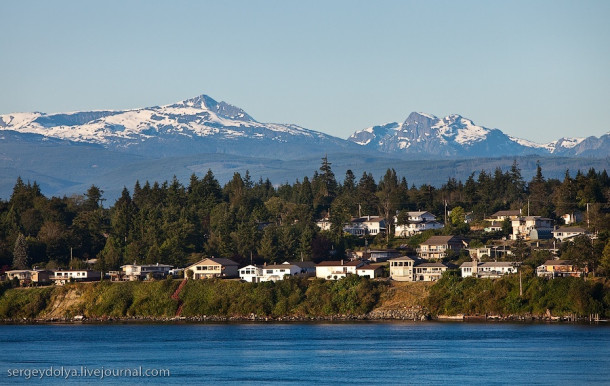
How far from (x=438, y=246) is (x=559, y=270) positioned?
18004 millimetres

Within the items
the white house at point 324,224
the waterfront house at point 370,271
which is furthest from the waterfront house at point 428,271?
the white house at point 324,224

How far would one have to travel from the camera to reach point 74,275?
10494 cm

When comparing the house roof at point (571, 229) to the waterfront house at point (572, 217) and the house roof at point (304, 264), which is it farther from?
the house roof at point (304, 264)

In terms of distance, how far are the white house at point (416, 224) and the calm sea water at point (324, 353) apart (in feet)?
114

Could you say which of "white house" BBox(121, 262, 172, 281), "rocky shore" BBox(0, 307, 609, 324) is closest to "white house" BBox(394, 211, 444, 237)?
"white house" BBox(121, 262, 172, 281)

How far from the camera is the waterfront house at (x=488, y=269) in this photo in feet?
301

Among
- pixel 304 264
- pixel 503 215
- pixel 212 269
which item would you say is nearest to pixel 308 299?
pixel 304 264

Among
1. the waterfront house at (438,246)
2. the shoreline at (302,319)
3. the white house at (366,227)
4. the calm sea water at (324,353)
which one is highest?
the white house at (366,227)

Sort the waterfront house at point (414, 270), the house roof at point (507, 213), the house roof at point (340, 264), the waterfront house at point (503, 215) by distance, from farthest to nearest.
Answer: the house roof at point (507, 213), the waterfront house at point (503, 215), the house roof at point (340, 264), the waterfront house at point (414, 270)

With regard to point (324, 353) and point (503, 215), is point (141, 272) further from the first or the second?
point (503, 215)

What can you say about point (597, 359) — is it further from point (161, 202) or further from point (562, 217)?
point (161, 202)

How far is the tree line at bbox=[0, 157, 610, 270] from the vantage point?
108 meters

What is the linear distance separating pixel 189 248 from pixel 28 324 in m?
22.4

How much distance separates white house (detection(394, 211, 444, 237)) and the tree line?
37.5 inches
